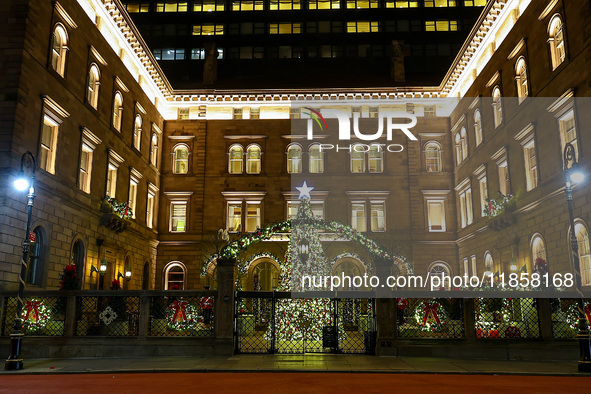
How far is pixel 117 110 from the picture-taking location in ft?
104

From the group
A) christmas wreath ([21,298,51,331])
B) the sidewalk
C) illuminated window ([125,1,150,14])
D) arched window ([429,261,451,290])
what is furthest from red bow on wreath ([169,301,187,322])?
illuminated window ([125,1,150,14])

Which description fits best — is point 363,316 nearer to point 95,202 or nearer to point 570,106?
point 570,106

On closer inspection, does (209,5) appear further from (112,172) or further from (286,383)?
(286,383)

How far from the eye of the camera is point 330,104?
1652 inches

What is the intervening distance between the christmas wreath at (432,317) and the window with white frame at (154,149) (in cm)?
2696

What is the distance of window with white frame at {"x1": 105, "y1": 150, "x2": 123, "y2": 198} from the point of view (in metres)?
29.8

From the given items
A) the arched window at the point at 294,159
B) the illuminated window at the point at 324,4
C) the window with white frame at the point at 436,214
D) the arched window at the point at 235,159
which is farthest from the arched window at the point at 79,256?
the illuminated window at the point at 324,4

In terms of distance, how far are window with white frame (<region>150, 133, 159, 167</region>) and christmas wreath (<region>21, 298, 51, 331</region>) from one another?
22623mm

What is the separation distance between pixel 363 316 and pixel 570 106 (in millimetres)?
12779

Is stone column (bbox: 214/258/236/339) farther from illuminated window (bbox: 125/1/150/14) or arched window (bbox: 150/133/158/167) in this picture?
illuminated window (bbox: 125/1/150/14)

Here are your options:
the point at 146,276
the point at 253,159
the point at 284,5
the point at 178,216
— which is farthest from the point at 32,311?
the point at 284,5

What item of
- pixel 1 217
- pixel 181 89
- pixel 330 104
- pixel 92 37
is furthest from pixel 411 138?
pixel 1 217

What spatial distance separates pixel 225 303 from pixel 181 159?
26.8 m

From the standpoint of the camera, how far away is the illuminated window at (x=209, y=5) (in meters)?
54.3
